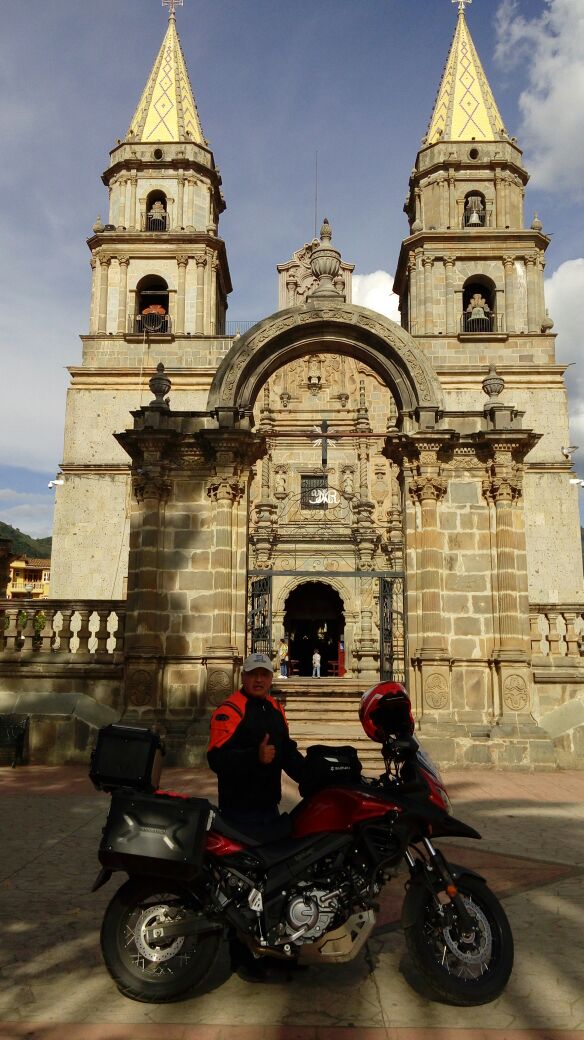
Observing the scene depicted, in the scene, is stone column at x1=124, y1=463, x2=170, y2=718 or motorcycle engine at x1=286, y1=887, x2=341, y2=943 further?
stone column at x1=124, y1=463, x2=170, y2=718

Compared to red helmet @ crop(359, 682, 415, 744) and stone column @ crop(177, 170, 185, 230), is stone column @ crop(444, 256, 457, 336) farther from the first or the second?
red helmet @ crop(359, 682, 415, 744)

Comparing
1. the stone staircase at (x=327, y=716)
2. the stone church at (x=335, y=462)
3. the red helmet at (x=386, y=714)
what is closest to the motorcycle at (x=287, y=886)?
the red helmet at (x=386, y=714)

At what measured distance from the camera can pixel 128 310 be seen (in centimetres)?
3247

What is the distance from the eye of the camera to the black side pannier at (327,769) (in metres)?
4.45

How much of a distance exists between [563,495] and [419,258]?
10.8m

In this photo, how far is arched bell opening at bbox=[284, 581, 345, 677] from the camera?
103 ft

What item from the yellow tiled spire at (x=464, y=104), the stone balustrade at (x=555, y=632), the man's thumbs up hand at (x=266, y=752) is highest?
the yellow tiled spire at (x=464, y=104)

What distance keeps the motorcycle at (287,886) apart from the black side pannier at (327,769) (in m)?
0.02

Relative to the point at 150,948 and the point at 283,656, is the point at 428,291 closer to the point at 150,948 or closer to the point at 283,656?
the point at 283,656

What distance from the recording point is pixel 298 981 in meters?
4.55

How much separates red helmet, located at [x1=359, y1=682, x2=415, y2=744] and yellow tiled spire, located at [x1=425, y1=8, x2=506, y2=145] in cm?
3374

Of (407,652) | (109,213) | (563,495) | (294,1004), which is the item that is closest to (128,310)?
(109,213)

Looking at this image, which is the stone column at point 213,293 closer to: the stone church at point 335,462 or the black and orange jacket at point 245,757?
the stone church at point 335,462

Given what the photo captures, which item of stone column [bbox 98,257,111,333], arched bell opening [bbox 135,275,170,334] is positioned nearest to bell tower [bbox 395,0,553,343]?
arched bell opening [bbox 135,275,170,334]
